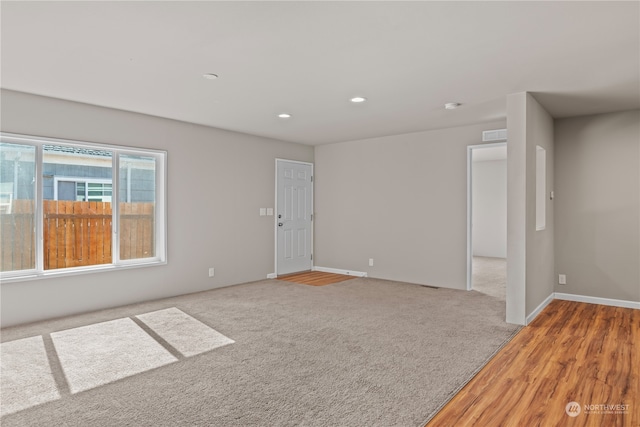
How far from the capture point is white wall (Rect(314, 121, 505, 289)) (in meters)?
5.84

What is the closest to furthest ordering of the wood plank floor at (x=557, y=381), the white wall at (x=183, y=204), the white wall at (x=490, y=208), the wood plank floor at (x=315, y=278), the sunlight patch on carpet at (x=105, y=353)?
1. the wood plank floor at (x=557, y=381)
2. the sunlight patch on carpet at (x=105, y=353)
3. the white wall at (x=183, y=204)
4. the wood plank floor at (x=315, y=278)
5. the white wall at (x=490, y=208)

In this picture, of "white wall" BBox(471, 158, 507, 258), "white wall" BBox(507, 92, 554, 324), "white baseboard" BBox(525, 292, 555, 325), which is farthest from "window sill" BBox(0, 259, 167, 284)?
"white wall" BBox(471, 158, 507, 258)

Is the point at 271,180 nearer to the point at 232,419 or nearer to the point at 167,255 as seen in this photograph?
the point at 167,255

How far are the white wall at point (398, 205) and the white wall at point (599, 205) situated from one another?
3.60 feet

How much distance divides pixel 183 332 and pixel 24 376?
1.28 m

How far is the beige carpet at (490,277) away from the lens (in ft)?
18.7

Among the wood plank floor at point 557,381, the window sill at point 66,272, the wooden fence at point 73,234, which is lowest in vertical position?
the wood plank floor at point 557,381

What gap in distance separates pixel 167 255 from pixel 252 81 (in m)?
2.81

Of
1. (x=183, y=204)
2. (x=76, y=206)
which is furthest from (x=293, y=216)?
(x=76, y=206)

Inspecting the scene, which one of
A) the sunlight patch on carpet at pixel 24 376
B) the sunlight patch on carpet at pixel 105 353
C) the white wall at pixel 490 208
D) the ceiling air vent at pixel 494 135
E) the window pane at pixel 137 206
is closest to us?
the sunlight patch on carpet at pixel 24 376

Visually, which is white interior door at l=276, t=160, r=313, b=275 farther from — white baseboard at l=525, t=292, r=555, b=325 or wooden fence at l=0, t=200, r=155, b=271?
white baseboard at l=525, t=292, r=555, b=325

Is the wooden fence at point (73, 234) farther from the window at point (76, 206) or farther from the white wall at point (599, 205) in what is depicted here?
the white wall at point (599, 205)

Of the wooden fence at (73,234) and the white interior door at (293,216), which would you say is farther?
the white interior door at (293,216)

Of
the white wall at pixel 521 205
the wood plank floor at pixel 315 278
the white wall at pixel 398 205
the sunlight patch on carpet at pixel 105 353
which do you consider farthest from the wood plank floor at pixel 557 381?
the wood plank floor at pixel 315 278
